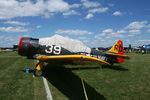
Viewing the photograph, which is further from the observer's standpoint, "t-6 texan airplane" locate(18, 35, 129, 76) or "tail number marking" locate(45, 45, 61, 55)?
"tail number marking" locate(45, 45, 61, 55)

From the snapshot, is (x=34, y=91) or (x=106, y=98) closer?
(x=106, y=98)

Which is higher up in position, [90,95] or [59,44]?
[59,44]

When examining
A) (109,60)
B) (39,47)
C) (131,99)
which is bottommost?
(131,99)

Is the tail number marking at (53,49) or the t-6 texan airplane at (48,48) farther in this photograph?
the tail number marking at (53,49)

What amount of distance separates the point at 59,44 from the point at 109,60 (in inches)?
185

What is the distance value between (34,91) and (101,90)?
2.76m

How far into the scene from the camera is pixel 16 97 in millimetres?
4047

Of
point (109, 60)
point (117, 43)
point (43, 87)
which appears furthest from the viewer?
point (117, 43)

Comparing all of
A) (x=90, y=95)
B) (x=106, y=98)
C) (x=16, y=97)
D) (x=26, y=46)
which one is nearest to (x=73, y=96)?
(x=90, y=95)

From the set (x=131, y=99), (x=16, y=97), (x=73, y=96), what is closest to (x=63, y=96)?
(x=73, y=96)

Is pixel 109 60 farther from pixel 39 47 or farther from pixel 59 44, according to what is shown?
pixel 39 47

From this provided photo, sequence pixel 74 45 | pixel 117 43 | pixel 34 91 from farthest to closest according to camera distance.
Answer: pixel 117 43, pixel 74 45, pixel 34 91

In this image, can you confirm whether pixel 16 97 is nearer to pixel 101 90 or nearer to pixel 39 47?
pixel 101 90

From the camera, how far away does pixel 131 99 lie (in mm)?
4059
